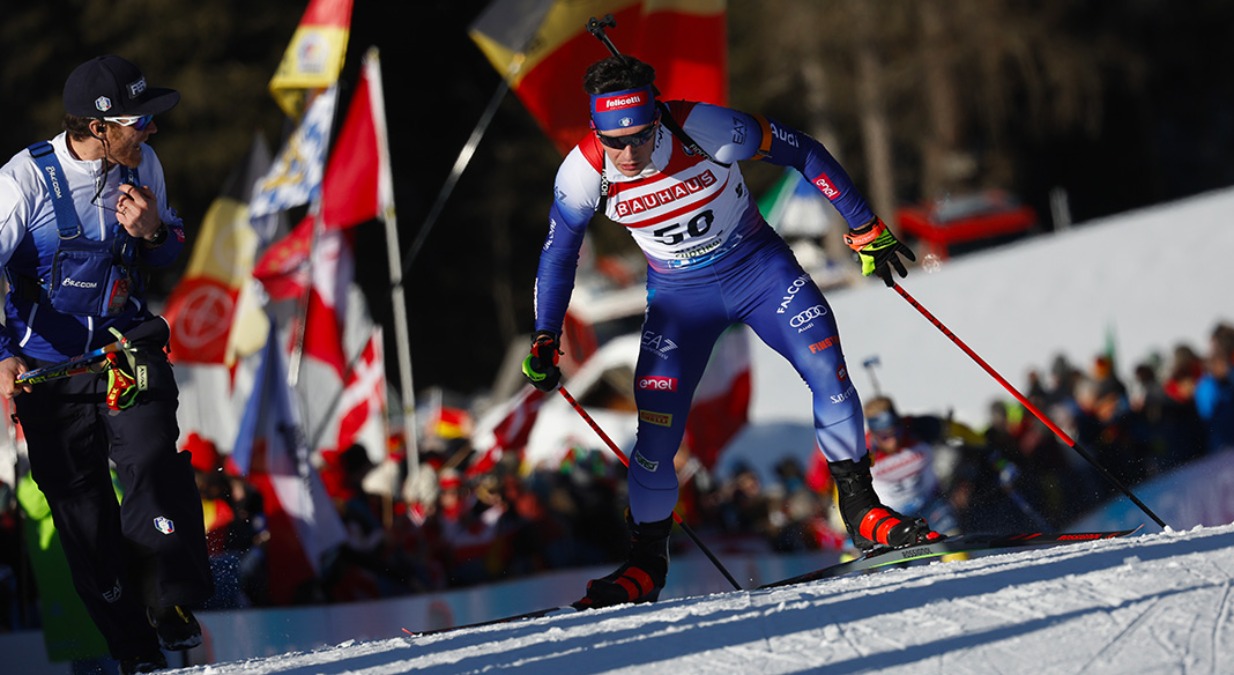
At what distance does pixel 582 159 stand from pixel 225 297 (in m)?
6.55

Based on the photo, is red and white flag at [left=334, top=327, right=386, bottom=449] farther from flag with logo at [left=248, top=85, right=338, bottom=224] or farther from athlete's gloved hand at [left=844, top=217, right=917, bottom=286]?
athlete's gloved hand at [left=844, top=217, right=917, bottom=286]

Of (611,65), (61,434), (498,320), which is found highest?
(611,65)

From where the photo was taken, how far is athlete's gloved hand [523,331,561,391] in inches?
252

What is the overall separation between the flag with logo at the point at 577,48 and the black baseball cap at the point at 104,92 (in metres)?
5.27

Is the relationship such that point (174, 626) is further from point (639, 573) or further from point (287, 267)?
point (287, 267)

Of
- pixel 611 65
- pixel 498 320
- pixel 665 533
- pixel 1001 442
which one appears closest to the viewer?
pixel 611 65

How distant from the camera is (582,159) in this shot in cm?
626

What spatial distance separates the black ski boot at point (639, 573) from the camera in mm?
6512

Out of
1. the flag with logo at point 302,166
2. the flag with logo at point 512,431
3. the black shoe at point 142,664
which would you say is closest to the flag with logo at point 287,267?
the flag with logo at point 302,166

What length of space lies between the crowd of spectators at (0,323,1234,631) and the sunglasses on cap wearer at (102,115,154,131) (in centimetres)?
212

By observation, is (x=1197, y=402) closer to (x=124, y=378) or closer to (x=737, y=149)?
(x=737, y=149)

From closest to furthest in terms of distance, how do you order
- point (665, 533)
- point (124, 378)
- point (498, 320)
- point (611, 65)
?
point (124, 378) → point (611, 65) → point (665, 533) → point (498, 320)

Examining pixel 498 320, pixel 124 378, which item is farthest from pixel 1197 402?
pixel 498 320

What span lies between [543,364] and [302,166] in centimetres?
559
